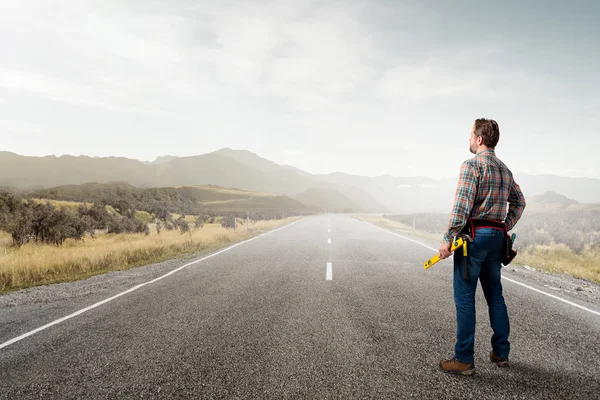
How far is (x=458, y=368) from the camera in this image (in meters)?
2.98

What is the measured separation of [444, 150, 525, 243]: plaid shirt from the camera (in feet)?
9.86

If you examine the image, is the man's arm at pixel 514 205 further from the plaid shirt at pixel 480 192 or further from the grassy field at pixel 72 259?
the grassy field at pixel 72 259

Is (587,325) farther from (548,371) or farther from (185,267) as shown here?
(185,267)

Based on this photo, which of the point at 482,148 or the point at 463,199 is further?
the point at 482,148

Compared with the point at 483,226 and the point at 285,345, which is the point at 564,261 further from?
the point at 285,345

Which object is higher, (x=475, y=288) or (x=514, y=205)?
(x=514, y=205)

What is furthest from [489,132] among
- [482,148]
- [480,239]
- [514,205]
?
[480,239]

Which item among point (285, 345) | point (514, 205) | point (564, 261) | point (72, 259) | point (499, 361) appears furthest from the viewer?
point (564, 261)

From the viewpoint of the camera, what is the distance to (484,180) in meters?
3.04

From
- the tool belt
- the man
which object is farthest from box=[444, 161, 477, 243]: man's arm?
the tool belt

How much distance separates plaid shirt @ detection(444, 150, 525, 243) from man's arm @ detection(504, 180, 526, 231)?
26 cm

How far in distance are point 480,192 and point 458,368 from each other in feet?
5.61

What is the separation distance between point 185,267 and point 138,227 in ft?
41.9

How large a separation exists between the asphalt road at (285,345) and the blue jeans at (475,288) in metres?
0.28
